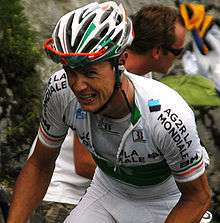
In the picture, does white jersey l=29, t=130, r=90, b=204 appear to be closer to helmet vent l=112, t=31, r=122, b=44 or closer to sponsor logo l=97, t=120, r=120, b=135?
sponsor logo l=97, t=120, r=120, b=135

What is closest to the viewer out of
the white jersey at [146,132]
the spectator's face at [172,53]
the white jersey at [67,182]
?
the white jersey at [146,132]

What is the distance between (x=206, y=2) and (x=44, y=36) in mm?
2511

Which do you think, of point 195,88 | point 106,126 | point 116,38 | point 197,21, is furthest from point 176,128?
point 195,88

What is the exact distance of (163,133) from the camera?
12.5ft

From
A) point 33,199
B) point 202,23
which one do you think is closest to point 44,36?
point 202,23

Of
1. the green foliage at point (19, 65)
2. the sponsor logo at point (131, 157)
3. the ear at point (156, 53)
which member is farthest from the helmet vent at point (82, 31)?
the green foliage at point (19, 65)

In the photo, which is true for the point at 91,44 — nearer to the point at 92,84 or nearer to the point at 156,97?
the point at 92,84

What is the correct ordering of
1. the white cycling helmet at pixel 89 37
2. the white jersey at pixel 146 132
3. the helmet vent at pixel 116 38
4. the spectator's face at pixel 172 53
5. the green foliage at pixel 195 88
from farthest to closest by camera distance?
1. the green foliage at pixel 195 88
2. the spectator's face at pixel 172 53
3. the white jersey at pixel 146 132
4. the helmet vent at pixel 116 38
5. the white cycling helmet at pixel 89 37

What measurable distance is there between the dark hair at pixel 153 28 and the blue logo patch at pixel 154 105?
4.81ft

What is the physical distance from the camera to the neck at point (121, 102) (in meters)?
3.89

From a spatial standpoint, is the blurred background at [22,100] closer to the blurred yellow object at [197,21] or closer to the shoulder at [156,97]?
the blurred yellow object at [197,21]

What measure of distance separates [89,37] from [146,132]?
60 centimetres

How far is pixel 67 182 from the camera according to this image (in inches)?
205

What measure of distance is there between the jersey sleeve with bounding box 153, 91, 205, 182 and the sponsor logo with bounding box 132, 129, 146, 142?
0.26 feet
